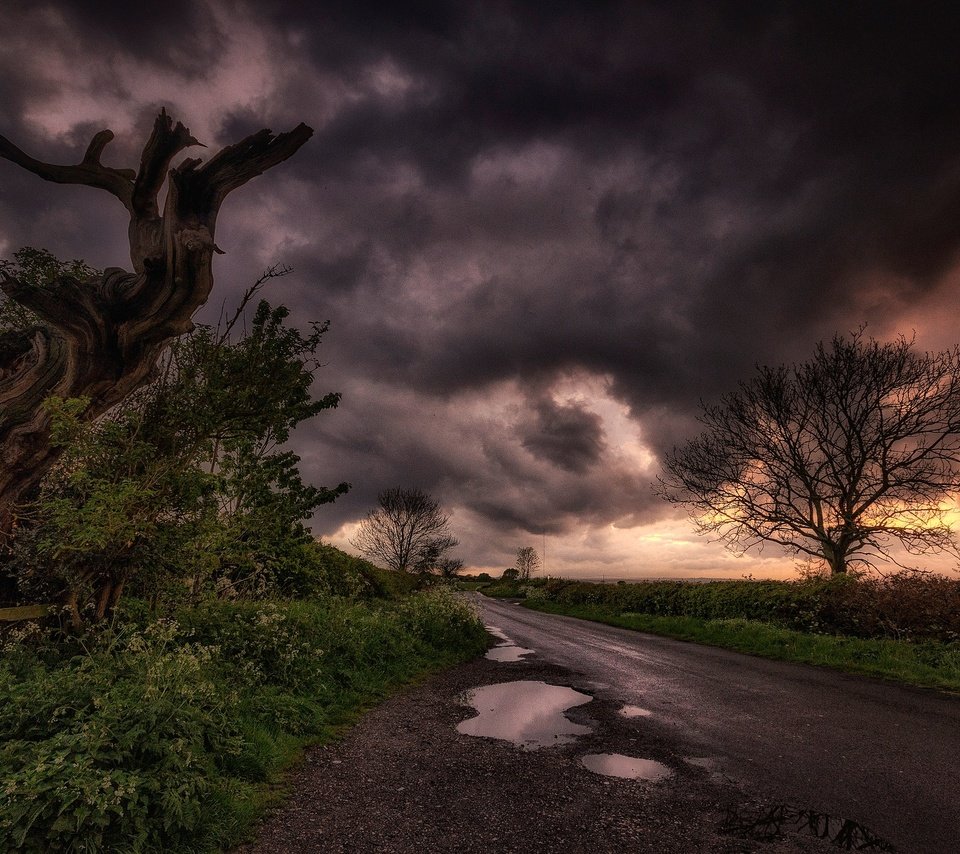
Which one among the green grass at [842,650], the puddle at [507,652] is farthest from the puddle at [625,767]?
the puddle at [507,652]

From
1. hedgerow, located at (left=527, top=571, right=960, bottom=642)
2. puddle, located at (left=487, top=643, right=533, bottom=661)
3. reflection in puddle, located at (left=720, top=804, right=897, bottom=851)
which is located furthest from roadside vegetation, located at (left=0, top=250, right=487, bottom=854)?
hedgerow, located at (left=527, top=571, right=960, bottom=642)

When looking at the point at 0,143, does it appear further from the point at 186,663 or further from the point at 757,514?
the point at 757,514

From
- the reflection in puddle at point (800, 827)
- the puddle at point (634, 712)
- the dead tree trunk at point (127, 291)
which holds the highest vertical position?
the dead tree trunk at point (127, 291)

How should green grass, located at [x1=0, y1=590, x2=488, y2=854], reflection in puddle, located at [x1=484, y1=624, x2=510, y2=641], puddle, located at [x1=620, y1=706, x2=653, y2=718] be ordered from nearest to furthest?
green grass, located at [x1=0, y1=590, x2=488, y2=854] → puddle, located at [x1=620, y1=706, x2=653, y2=718] → reflection in puddle, located at [x1=484, y1=624, x2=510, y2=641]

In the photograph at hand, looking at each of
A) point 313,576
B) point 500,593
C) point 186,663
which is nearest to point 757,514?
point 313,576

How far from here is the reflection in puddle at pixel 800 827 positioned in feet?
13.6

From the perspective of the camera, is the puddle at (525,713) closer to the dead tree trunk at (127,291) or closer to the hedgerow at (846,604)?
the dead tree trunk at (127,291)

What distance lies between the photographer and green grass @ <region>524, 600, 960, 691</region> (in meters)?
11.1

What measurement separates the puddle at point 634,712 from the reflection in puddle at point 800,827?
3.40 meters

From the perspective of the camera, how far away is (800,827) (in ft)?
14.4

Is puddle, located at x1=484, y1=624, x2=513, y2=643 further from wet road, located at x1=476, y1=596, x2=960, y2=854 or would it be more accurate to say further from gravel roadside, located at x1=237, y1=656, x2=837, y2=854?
gravel roadside, located at x1=237, y1=656, x2=837, y2=854

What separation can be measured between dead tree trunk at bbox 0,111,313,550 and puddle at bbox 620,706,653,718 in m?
A: 8.05

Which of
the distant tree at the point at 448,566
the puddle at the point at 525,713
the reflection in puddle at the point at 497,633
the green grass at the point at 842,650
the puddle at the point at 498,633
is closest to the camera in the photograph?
the puddle at the point at 525,713

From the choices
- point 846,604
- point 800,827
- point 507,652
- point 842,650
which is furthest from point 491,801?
point 846,604
